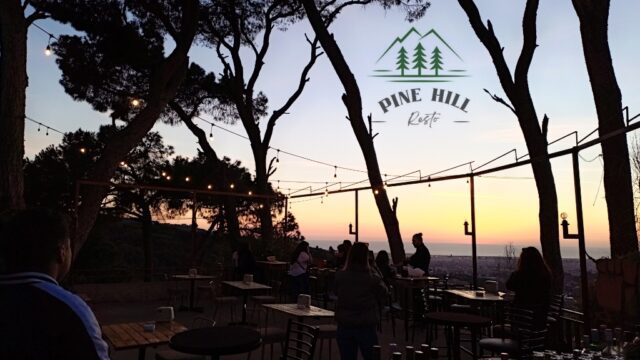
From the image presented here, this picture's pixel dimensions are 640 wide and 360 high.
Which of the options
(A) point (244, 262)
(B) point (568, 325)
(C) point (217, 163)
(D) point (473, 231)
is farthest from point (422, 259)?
(C) point (217, 163)

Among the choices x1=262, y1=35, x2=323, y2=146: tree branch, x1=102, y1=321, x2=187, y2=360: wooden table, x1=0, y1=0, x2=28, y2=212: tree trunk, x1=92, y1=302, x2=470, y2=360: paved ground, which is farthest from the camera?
x1=262, y1=35, x2=323, y2=146: tree branch

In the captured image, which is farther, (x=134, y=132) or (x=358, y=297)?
(x=134, y=132)

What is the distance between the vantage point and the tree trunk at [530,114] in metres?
7.73

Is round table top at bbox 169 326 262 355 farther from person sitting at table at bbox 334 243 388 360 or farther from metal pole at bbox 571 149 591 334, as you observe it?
metal pole at bbox 571 149 591 334

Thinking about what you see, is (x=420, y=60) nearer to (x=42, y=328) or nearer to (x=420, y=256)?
(x=420, y=256)

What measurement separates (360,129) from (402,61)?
184cm

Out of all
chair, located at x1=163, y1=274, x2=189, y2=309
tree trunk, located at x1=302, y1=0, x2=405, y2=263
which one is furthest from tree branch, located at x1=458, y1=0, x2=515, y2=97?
chair, located at x1=163, y1=274, x2=189, y2=309

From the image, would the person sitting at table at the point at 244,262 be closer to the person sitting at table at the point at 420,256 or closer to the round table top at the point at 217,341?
the person sitting at table at the point at 420,256

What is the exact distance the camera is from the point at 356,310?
3.58m

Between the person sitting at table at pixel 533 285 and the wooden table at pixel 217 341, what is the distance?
274cm

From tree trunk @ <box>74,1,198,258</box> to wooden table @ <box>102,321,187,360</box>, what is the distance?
458 centimetres

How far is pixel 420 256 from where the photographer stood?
→ 7.16 meters

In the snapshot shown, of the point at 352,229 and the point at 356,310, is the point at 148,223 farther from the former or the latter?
the point at 356,310

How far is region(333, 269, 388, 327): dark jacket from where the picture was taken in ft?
11.7
